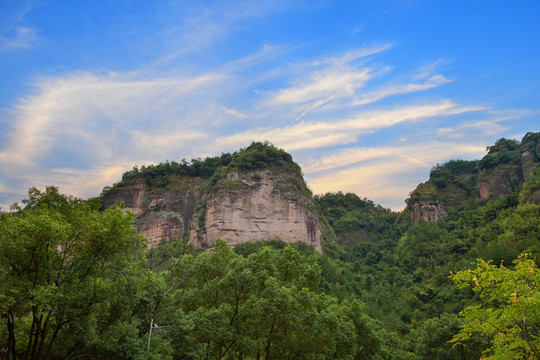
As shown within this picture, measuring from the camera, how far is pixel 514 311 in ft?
26.2

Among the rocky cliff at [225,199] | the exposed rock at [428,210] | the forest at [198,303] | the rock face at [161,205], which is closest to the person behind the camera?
the forest at [198,303]

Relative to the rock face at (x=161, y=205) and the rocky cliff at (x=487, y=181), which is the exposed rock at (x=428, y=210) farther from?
the rock face at (x=161, y=205)

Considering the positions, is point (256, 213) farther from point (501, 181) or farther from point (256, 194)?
point (501, 181)

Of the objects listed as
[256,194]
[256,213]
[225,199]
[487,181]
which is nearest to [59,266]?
[225,199]

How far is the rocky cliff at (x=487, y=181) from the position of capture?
176 feet

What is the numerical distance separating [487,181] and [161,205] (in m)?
50.5

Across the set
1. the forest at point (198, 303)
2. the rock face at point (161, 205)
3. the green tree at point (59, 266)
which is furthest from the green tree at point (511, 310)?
the rock face at point (161, 205)

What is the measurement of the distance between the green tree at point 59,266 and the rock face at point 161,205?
46067 millimetres

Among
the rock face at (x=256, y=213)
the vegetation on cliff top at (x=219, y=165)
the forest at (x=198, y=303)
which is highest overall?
the vegetation on cliff top at (x=219, y=165)

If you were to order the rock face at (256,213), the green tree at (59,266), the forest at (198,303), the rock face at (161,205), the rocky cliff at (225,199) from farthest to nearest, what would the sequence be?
1. the rock face at (161,205)
2. the rocky cliff at (225,199)
3. the rock face at (256,213)
4. the green tree at (59,266)
5. the forest at (198,303)

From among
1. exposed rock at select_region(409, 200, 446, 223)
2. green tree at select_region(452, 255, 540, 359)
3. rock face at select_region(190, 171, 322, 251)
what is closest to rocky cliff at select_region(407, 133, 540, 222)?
exposed rock at select_region(409, 200, 446, 223)

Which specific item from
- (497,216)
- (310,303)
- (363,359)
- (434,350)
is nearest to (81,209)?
(310,303)

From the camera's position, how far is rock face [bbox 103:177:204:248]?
59250 millimetres

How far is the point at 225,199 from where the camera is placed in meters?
53.8
